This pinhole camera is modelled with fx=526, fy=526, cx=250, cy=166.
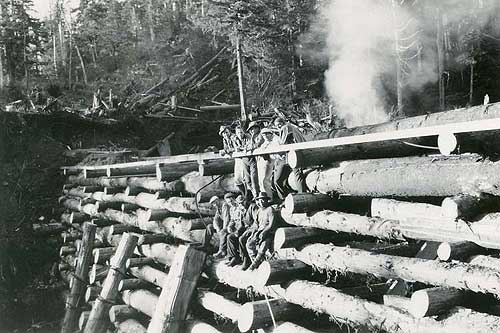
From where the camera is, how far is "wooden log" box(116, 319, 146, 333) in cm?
809

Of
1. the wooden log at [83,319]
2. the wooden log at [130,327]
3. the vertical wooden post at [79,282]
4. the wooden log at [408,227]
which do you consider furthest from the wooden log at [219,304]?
the vertical wooden post at [79,282]

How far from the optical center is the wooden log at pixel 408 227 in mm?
3785

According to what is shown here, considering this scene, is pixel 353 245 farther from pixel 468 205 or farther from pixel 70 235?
pixel 70 235

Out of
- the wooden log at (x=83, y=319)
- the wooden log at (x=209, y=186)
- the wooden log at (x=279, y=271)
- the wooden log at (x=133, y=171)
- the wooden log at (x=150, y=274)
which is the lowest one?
the wooden log at (x=83, y=319)

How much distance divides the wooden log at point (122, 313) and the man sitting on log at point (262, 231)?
12.0 feet

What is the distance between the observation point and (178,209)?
7996mm

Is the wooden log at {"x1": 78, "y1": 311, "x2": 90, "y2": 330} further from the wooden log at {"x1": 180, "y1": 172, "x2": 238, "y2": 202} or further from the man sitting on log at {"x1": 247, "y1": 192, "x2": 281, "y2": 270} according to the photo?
the man sitting on log at {"x1": 247, "y1": 192, "x2": 281, "y2": 270}

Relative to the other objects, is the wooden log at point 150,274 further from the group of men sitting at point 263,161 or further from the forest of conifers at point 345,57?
the forest of conifers at point 345,57

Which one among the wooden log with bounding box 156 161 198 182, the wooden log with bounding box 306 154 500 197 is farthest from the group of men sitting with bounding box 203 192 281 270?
the wooden log with bounding box 156 161 198 182

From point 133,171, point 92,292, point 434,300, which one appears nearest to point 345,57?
point 133,171

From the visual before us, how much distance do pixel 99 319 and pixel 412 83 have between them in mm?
27923

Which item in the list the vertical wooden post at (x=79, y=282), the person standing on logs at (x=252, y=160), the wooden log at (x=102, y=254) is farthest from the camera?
the vertical wooden post at (x=79, y=282)

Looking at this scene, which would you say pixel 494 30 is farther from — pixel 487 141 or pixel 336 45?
pixel 487 141

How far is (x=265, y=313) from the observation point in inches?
212
